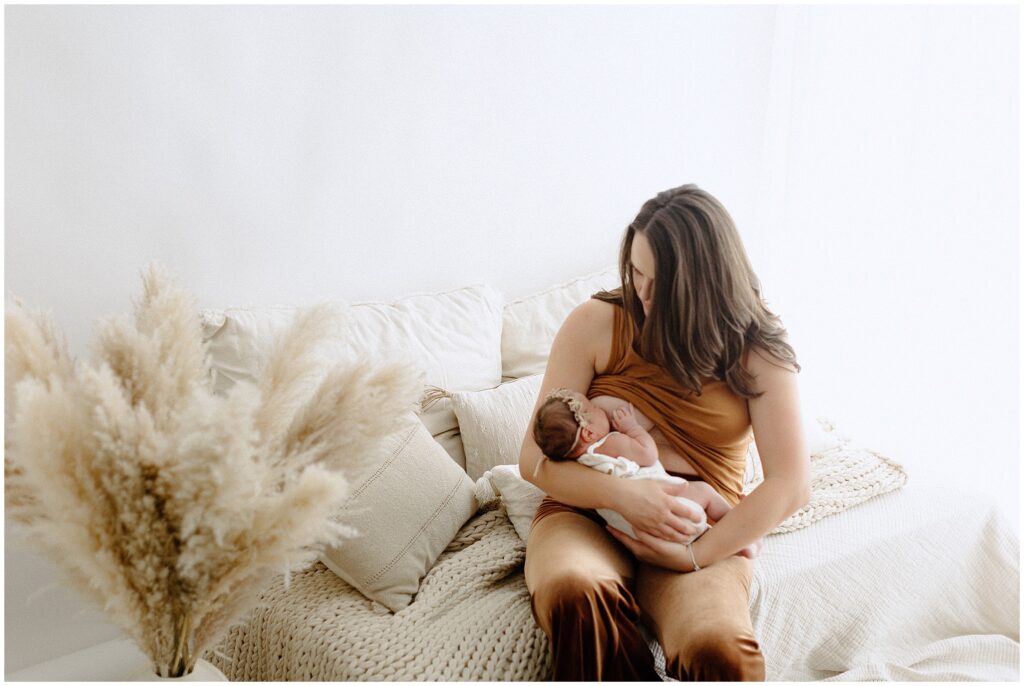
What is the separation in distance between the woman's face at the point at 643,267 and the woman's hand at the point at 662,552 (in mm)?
460

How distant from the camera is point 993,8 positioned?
2.29 m

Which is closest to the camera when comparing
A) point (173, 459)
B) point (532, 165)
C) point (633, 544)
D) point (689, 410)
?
point (173, 459)

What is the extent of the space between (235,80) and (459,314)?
0.82 m

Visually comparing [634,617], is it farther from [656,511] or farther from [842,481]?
[842,481]

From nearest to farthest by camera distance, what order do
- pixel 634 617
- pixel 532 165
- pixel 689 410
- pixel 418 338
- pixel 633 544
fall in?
pixel 634 617, pixel 633 544, pixel 689 410, pixel 418 338, pixel 532 165

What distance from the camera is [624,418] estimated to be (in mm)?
1589

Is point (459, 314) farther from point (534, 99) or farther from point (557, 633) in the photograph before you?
point (557, 633)

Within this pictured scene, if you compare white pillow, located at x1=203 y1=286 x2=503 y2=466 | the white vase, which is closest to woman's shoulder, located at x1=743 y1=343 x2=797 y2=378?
white pillow, located at x1=203 y1=286 x2=503 y2=466

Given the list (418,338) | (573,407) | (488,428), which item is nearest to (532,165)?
(418,338)

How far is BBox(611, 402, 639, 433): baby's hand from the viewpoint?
158 cm

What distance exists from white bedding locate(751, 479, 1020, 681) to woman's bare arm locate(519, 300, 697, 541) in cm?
32

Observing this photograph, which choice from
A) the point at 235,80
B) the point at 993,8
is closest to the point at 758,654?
the point at 235,80

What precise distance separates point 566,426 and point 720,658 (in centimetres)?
48

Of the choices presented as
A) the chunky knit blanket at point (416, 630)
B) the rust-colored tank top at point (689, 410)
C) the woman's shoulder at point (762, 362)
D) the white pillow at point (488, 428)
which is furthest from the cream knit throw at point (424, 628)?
the woman's shoulder at point (762, 362)
